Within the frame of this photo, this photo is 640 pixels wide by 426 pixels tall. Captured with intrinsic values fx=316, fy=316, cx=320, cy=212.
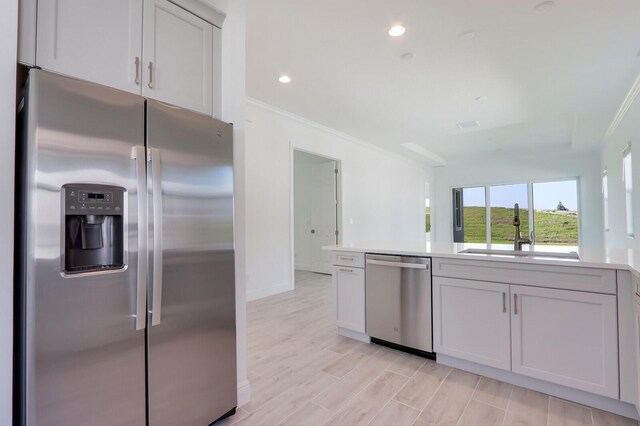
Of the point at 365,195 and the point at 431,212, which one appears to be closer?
the point at 365,195

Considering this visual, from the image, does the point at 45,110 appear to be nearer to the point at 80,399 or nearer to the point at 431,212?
the point at 80,399

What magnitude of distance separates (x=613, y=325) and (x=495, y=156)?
25.2ft

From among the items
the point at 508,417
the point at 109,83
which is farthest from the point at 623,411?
the point at 109,83

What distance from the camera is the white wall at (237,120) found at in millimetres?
1911

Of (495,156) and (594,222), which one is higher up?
(495,156)

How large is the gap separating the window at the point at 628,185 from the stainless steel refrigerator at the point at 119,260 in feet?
16.3

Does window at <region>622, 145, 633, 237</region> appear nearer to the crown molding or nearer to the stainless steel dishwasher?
the crown molding

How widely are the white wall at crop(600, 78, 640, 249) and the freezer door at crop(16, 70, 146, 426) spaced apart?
497 centimetres

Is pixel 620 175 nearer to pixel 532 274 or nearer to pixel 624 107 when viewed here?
pixel 624 107

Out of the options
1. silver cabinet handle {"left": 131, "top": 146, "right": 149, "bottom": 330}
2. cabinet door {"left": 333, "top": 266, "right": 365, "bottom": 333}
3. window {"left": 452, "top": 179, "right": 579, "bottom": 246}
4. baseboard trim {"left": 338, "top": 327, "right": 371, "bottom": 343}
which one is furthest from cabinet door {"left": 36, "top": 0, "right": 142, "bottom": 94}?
window {"left": 452, "top": 179, "right": 579, "bottom": 246}

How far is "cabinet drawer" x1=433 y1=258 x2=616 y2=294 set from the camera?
6.05ft

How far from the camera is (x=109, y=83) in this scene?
Result: 1.42 metres

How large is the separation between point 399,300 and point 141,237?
1998 mm

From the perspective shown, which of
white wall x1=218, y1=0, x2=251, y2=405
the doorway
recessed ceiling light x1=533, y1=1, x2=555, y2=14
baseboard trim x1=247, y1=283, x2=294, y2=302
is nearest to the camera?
white wall x1=218, y1=0, x2=251, y2=405
